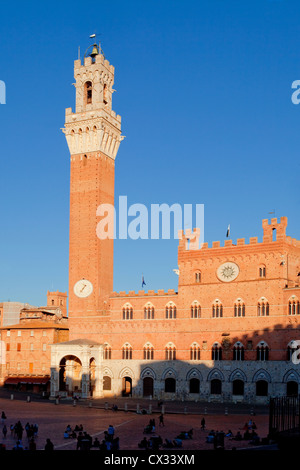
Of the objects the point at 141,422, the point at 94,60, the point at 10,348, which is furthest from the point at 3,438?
the point at 94,60

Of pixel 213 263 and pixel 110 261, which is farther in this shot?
pixel 110 261

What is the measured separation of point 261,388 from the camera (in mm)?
62906

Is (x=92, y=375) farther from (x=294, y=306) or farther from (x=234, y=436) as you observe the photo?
(x=234, y=436)

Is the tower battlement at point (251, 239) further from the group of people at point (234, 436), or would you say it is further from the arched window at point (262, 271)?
the group of people at point (234, 436)

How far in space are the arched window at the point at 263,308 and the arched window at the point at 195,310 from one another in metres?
7.17

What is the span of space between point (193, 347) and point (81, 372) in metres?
14.1

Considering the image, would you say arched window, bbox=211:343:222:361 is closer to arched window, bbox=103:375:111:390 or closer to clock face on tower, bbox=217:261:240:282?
clock face on tower, bbox=217:261:240:282

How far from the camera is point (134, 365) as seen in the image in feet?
232

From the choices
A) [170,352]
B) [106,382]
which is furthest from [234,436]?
[106,382]

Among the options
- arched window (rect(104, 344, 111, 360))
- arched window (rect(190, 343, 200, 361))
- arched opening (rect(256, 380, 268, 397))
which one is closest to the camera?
arched opening (rect(256, 380, 268, 397))

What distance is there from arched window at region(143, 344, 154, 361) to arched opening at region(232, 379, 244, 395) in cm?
1043

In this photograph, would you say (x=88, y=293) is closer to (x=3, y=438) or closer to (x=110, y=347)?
(x=110, y=347)

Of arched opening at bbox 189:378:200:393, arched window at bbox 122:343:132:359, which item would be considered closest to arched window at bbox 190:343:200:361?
arched opening at bbox 189:378:200:393

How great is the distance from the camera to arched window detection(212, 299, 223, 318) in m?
66.8
